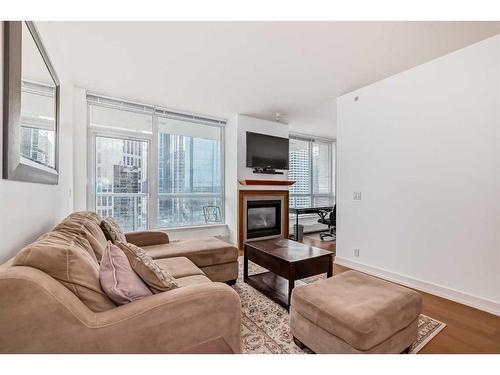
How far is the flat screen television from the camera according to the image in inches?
178

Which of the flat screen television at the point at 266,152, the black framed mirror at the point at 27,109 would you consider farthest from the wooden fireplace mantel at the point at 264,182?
the black framed mirror at the point at 27,109

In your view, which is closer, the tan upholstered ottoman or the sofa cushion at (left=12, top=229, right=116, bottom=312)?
the sofa cushion at (left=12, top=229, right=116, bottom=312)

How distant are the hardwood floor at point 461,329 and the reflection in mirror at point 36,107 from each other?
280cm

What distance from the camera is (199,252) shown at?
7.98ft

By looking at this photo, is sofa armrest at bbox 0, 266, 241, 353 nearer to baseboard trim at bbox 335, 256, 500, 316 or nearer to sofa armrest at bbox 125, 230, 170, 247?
sofa armrest at bbox 125, 230, 170, 247

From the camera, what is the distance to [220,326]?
1.21 meters

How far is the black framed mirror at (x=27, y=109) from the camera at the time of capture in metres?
1.12

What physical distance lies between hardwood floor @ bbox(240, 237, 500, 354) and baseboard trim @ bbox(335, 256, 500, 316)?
0.18ft

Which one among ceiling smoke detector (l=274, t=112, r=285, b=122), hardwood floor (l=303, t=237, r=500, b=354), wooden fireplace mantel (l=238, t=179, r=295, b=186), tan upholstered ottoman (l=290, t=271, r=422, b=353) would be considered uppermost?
ceiling smoke detector (l=274, t=112, r=285, b=122)

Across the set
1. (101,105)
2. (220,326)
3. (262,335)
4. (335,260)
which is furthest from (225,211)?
(220,326)

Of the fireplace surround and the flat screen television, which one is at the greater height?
the flat screen television

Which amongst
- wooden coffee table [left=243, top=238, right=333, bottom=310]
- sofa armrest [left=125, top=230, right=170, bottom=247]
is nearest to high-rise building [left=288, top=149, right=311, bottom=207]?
wooden coffee table [left=243, top=238, right=333, bottom=310]

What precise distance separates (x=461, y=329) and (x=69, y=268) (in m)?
2.64

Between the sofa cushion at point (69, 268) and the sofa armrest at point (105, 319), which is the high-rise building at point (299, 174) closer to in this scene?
the sofa armrest at point (105, 319)
